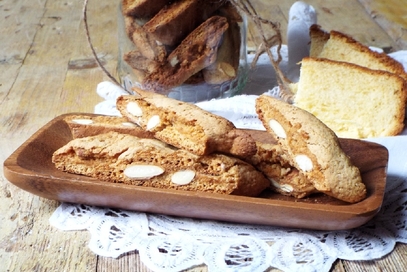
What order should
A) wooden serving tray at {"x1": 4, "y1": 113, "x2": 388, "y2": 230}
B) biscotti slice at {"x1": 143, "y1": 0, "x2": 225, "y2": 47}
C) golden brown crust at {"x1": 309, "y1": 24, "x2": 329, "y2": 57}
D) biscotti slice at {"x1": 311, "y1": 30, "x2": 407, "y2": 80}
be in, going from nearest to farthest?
wooden serving tray at {"x1": 4, "y1": 113, "x2": 388, "y2": 230}, biscotti slice at {"x1": 143, "y1": 0, "x2": 225, "y2": 47}, biscotti slice at {"x1": 311, "y1": 30, "x2": 407, "y2": 80}, golden brown crust at {"x1": 309, "y1": 24, "x2": 329, "y2": 57}

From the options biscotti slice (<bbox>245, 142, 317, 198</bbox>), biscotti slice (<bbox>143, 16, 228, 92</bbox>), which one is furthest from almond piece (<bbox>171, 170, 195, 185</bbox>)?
biscotti slice (<bbox>143, 16, 228, 92</bbox>)

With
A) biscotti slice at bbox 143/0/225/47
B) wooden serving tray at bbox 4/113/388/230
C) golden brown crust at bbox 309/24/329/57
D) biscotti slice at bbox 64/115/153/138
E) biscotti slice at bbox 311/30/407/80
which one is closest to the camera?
wooden serving tray at bbox 4/113/388/230

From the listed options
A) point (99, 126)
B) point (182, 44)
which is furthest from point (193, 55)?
point (99, 126)

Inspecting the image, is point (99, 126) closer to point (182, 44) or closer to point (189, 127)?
point (189, 127)

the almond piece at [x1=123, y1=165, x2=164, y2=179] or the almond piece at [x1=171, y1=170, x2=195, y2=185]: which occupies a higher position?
the almond piece at [x1=171, y1=170, x2=195, y2=185]

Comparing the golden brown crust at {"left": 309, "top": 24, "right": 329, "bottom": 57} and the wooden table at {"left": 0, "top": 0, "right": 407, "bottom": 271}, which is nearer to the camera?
the wooden table at {"left": 0, "top": 0, "right": 407, "bottom": 271}

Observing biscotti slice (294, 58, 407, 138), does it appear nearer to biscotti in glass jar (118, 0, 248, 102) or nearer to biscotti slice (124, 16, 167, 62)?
biscotti in glass jar (118, 0, 248, 102)

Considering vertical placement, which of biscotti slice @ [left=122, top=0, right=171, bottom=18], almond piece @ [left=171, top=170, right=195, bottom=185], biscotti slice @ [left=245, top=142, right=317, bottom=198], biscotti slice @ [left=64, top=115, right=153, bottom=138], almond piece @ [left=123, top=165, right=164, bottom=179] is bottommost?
biscotti slice @ [left=64, top=115, right=153, bottom=138]
